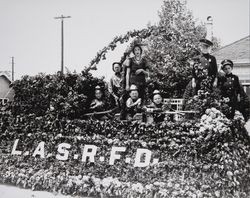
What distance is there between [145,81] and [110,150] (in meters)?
2.73

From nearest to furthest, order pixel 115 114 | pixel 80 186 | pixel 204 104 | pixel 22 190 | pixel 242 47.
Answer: pixel 204 104 → pixel 80 186 → pixel 22 190 → pixel 115 114 → pixel 242 47

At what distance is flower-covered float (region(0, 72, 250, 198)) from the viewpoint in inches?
207

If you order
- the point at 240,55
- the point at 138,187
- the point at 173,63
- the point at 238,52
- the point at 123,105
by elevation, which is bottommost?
the point at 138,187

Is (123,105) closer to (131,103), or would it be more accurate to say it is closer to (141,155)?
(131,103)

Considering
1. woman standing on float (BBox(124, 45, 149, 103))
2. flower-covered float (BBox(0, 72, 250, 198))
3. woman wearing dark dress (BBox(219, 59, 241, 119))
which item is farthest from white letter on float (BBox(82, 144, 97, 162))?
woman wearing dark dress (BBox(219, 59, 241, 119))

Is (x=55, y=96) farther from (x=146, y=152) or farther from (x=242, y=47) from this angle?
(x=242, y=47)

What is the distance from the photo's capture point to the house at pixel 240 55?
13.5m

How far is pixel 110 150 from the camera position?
20.4ft

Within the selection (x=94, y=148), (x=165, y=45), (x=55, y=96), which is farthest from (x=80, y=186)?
(x=165, y=45)

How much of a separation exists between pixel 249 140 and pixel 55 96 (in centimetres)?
358

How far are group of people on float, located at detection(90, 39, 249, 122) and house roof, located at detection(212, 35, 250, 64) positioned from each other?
5919 millimetres

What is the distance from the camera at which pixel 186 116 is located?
737 centimetres

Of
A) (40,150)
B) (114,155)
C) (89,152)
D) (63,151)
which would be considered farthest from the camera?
(40,150)

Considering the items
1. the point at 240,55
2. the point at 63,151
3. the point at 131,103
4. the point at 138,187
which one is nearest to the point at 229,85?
the point at 131,103
